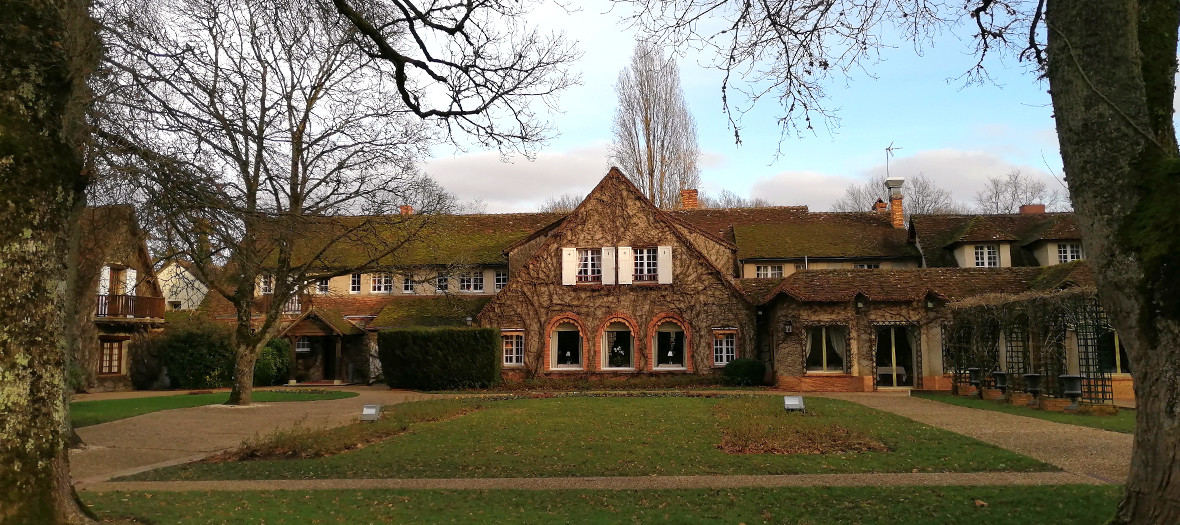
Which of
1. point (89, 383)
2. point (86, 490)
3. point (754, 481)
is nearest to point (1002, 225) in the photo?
point (754, 481)

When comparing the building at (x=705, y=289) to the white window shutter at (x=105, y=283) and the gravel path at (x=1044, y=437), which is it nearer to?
the gravel path at (x=1044, y=437)

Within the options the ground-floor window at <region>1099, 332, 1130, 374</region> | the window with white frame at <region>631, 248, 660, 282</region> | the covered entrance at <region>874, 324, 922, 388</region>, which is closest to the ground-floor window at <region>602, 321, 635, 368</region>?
the window with white frame at <region>631, 248, 660, 282</region>

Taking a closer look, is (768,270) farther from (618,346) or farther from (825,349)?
(618,346)

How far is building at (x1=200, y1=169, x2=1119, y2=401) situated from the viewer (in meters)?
26.5

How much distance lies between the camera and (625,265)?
101 ft

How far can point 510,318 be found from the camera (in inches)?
1211

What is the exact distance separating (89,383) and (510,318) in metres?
16.4

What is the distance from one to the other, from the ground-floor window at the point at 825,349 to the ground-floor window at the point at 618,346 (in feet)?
22.3

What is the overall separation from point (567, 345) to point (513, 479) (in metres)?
21.4

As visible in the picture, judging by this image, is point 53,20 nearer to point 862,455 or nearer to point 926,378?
point 862,455

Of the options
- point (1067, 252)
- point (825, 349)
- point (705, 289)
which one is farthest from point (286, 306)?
point (1067, 252)

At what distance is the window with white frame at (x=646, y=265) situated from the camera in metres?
30.8

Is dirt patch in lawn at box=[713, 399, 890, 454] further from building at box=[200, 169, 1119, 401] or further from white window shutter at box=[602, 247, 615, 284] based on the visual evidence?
white window shutter at box=[602, 247, 615, 284]

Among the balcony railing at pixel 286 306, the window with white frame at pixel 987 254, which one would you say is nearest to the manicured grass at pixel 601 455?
the window with white frame at pixel 987 254
